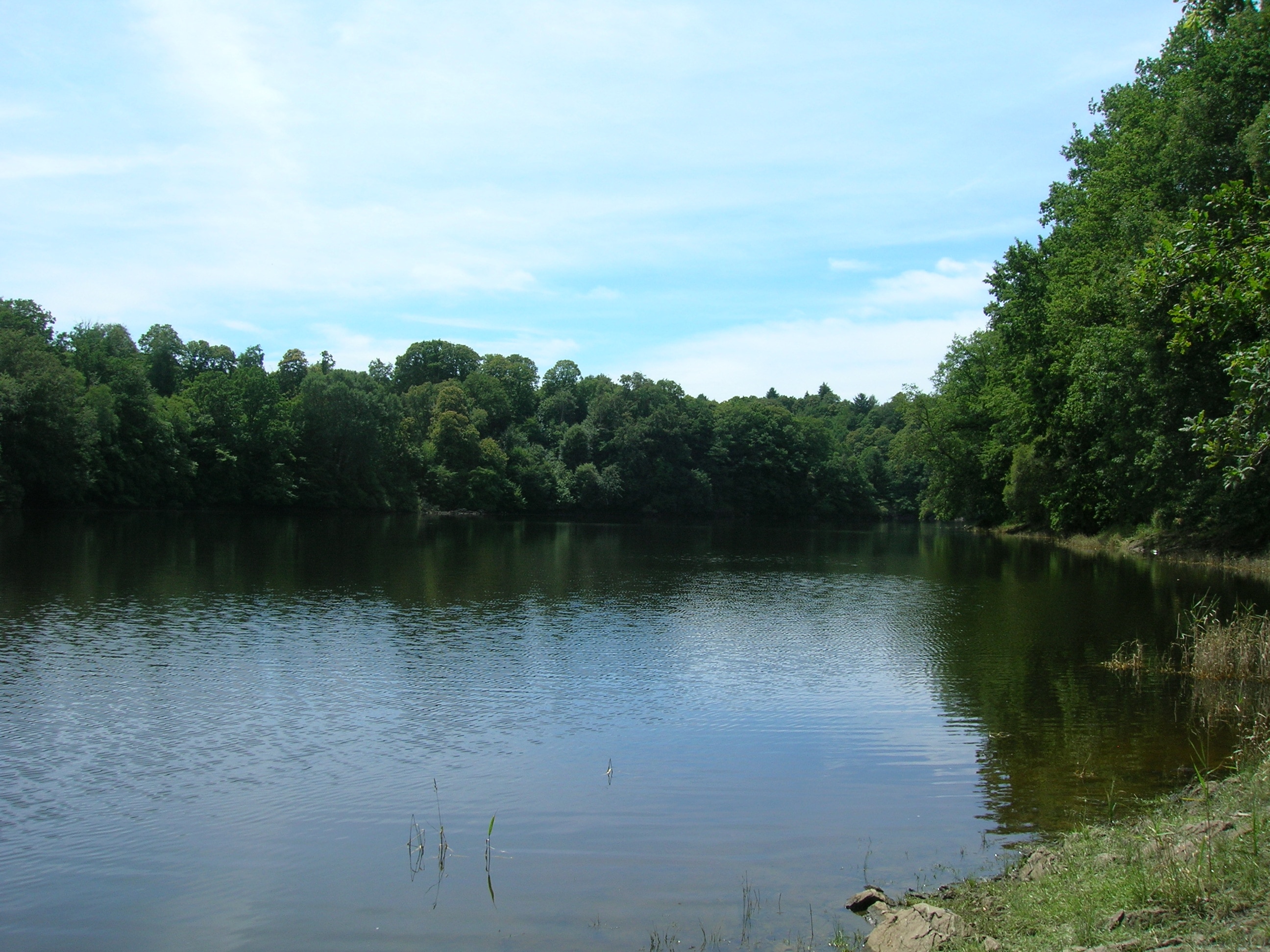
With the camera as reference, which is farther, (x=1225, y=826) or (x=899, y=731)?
(x=899, y=731)

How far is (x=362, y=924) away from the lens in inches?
316

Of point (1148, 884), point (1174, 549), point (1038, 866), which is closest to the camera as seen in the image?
point (1148, 884)

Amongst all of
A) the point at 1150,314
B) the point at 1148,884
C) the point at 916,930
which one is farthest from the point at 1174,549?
the point at 916,930

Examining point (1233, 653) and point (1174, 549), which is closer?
point (1233, 653)

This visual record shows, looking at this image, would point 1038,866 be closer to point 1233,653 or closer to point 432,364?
point 1233,653

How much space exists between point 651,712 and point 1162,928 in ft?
35.1

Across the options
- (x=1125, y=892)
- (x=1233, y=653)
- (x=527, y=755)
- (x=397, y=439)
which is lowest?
(x=527, y=755)

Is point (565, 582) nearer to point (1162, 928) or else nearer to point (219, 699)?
point (219, 699)

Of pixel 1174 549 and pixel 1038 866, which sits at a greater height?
pixel 1174 549

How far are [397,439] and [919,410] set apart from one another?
Result: 5321cm

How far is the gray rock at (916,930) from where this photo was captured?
22.4 feet

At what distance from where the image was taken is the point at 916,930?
7.04 m

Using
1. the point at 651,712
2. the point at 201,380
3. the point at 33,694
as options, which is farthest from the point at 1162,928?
the point at 201,380

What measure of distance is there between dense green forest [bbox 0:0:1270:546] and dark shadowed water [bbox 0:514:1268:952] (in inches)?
202
